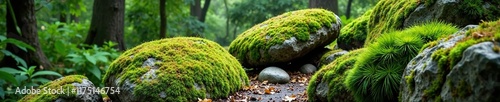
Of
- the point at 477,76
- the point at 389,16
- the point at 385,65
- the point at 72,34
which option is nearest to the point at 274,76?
the point at 389,16

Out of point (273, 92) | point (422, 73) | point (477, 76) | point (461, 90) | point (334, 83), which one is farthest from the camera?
point (273, 92)

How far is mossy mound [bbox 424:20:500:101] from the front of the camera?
2395 millimetres

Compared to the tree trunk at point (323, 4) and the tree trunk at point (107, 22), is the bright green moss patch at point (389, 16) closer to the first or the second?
the tree trunk at point (323, 4)

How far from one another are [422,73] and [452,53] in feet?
0.98

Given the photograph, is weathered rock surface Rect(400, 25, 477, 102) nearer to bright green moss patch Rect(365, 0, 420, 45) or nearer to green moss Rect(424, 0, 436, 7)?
green moss Rect(424, 0, 436, 7)

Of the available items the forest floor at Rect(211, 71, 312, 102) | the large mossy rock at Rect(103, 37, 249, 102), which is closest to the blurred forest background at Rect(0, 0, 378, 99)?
the large mossy rock at Rect(103, 37, 249, 102)

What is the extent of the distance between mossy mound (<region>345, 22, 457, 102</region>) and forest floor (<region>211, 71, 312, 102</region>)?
4.37ft

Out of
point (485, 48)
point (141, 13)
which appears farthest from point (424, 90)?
point (141, 13)

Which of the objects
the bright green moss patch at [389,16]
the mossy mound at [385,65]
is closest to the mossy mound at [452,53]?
the mossy mound at [385,65]

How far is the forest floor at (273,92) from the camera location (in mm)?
4969

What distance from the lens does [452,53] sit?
2455 mm

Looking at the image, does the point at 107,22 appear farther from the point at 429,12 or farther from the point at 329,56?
the point at 429,12

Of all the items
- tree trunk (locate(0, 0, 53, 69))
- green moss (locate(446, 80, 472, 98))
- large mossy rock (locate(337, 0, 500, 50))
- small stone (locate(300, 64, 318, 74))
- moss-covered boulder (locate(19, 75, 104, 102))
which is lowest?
green moss (locate(446, 80, 472, 98))

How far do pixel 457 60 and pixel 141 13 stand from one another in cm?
1231
